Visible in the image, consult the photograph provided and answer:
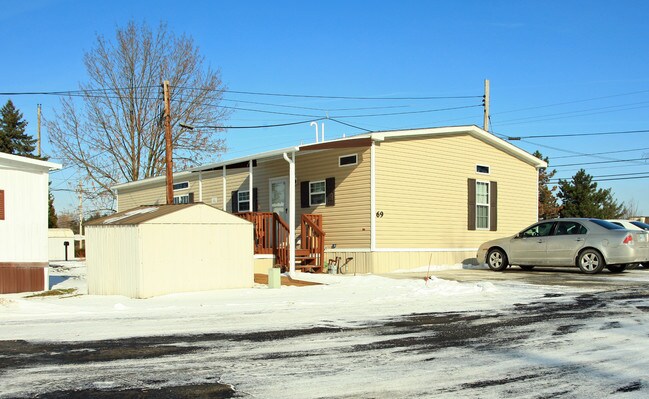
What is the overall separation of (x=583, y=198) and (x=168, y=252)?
34.5 meters

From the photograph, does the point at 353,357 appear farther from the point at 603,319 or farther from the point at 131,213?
the point at 131,213

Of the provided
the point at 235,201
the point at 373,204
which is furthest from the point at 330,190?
the point at 235,201

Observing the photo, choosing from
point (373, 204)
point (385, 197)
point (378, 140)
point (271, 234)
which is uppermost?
point (378, 140)

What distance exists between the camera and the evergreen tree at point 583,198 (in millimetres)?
40156

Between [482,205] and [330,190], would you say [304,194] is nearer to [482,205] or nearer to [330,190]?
[330,190]

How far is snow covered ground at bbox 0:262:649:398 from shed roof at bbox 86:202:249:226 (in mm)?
1507

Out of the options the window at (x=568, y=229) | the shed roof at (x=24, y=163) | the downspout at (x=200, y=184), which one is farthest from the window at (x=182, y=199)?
the window at (x=568, y=229)

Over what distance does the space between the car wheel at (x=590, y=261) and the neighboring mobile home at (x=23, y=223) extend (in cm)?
1254

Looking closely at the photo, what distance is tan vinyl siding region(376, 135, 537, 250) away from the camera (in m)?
17.9

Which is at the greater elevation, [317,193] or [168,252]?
[317,193]

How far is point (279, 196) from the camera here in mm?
20312

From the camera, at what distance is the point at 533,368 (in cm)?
591

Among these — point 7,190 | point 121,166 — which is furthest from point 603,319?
point 121,166

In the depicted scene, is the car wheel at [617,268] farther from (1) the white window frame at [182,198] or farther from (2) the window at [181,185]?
(2) the window at [181,185]
